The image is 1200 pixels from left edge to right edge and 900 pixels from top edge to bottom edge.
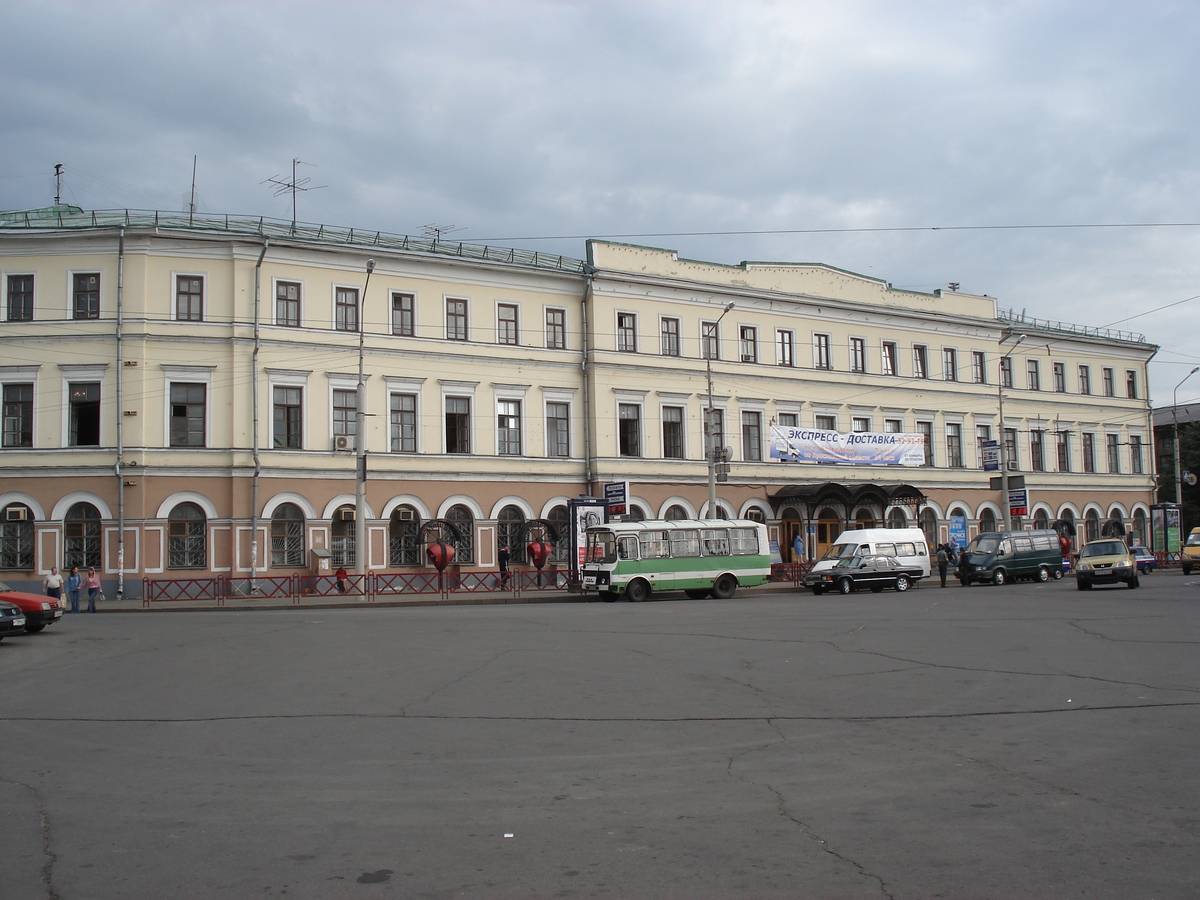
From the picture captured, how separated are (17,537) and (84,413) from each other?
4843 mm

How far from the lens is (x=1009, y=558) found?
137 ft

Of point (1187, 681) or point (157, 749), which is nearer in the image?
point (157, 749)

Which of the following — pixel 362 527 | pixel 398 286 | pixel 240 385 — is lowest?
pixel 362 527

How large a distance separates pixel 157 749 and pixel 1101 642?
1497 cm

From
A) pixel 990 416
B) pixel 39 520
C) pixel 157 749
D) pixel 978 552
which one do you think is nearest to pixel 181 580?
pixel 39 520

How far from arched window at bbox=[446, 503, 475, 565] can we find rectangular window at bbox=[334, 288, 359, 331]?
8.19 meters

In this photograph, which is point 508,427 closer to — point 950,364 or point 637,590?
Result: point 637,590

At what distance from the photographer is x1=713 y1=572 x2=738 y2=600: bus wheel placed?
1401 inches

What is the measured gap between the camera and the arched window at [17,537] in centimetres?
3528

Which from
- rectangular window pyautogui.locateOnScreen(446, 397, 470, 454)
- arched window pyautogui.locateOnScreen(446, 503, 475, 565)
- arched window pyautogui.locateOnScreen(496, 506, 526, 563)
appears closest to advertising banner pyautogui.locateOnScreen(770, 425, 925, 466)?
arched window pyautogui.locateOnScreen(496, 506, 526, 563)

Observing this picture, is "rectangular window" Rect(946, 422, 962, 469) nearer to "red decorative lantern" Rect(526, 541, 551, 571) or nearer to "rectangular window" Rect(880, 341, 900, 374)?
"rectangular window" Rect(880, 341, 900, 374)

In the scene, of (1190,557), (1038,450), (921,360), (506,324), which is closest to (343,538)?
(506,324)

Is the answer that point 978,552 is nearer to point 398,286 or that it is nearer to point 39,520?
point 398,286

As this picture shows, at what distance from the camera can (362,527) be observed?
34.6 metres
